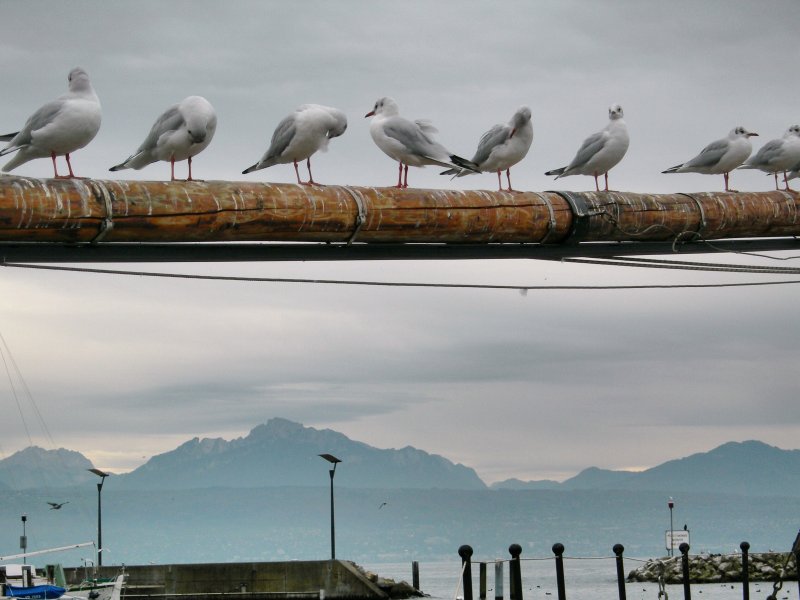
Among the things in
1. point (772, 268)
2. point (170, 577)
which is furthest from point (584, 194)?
point (170, 577)

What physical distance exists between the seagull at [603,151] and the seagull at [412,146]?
8.30 ft

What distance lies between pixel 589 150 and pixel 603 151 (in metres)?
0.18

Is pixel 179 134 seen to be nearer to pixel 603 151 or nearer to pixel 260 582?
pixel 603 151

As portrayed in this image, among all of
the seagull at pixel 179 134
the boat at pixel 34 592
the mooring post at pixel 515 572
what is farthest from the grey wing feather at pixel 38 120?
the boat at pixel 34 592

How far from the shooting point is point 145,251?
9.39 metres

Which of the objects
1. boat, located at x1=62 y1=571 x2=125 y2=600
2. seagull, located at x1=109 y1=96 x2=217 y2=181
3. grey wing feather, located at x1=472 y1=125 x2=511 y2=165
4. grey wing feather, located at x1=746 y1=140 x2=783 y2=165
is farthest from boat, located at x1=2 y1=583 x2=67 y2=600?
grey wing feather, located at x1=746 y1=140 x2=783 y2=165

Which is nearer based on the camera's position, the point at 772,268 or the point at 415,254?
the point at 415,254

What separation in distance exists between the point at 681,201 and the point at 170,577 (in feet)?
133

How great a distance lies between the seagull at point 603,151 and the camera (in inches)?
595

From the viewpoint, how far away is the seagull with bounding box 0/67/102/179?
1084 centimetres

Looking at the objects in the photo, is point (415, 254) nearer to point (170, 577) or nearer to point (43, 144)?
point (43, 144)

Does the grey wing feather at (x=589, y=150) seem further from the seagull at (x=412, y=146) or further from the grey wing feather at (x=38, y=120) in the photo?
the grey wing feather at (x=38, y=120)

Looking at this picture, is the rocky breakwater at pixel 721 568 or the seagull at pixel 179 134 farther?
the rocky breakwater at pixel 721 568

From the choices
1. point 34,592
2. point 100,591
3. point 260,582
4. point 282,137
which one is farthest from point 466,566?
point 260,582
